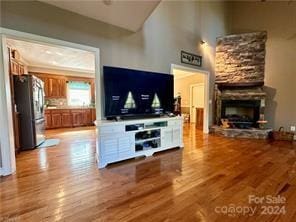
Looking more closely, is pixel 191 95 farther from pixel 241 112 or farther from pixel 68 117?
pixel 68 117

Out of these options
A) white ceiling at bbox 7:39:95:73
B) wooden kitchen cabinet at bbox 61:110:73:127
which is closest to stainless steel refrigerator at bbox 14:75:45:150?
white ceiling at bbox 7:39:95:73

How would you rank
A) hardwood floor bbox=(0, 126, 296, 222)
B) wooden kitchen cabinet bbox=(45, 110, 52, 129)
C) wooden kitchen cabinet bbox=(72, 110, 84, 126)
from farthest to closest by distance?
wooden kitchen cabinet bbox=(72, 110, 84, 126) < wooden kitchen cabinet bbox=(45, 110, 52, 129) < hardwood floor bbox=(0, 126, 296, 222)

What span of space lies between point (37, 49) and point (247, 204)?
607 centimetres

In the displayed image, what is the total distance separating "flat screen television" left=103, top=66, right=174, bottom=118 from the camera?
133 inches

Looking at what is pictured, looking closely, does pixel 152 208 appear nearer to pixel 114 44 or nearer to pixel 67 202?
pixel 67 202

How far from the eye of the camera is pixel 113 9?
3020 mm

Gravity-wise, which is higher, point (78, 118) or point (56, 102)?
point (56, 102)

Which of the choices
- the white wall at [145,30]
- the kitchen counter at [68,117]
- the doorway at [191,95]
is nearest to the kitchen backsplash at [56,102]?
the kitchen counter at [68,117]

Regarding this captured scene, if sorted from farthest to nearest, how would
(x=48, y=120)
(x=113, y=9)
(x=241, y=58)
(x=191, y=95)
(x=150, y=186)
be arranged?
(x=191, y=95), (x=48, y=120), (x=241, y=58), (x=113, y=9), (x=150, y=186)

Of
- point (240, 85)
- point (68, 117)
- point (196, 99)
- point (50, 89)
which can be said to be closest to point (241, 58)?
point (240, 85)

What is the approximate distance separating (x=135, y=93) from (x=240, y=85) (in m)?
3.93

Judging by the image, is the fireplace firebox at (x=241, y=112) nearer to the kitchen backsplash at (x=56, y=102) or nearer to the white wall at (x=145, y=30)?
the white wall at (x=145, y=30)

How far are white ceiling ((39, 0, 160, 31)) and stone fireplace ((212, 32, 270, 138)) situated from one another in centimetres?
368

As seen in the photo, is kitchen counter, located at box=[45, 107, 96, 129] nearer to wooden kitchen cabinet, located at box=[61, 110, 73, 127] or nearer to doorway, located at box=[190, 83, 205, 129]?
wooden kitchen cabinet, located at box=[61, 110, 73, 127]
